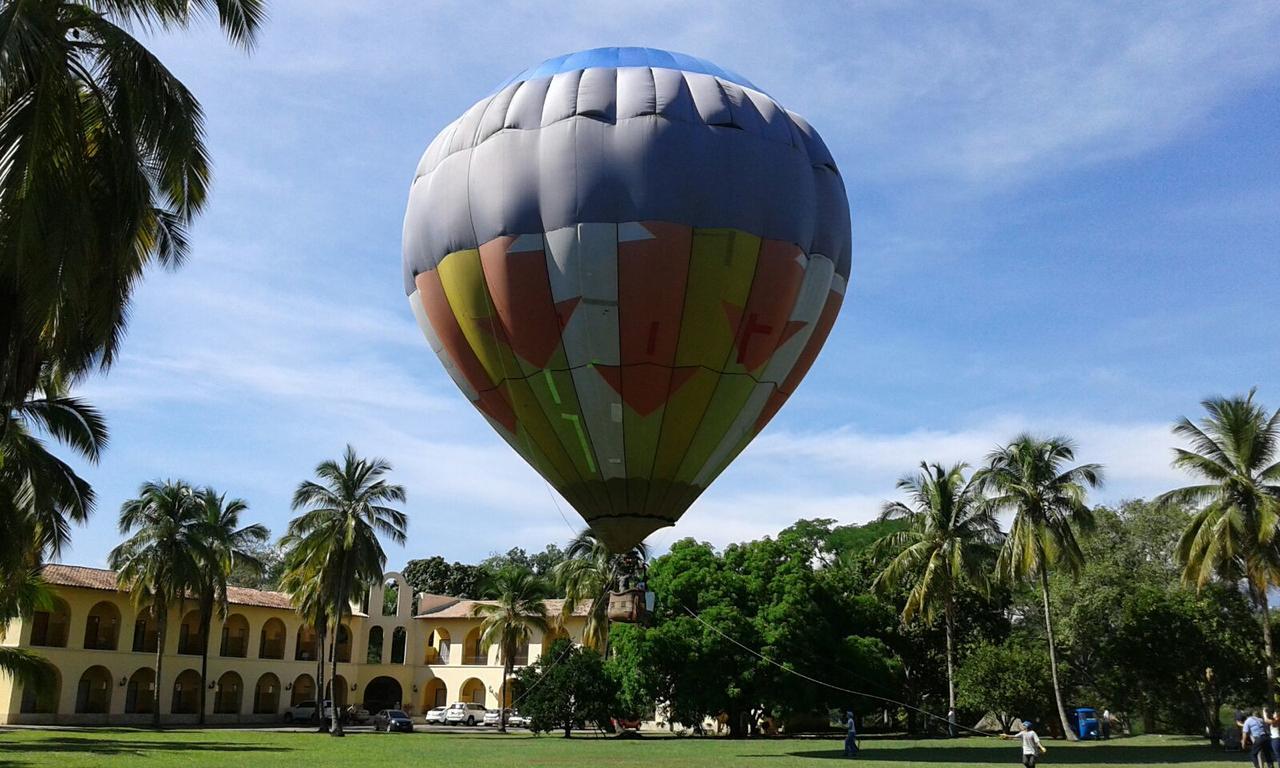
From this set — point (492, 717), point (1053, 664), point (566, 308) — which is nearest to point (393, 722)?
point (492, 717)

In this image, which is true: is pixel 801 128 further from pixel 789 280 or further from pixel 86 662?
pixel 86 662

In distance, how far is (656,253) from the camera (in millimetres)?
16531

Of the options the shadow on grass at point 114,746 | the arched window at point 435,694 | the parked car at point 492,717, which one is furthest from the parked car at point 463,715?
the shadow on grass at point 114,746

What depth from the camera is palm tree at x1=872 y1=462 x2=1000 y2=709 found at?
40.1 meters

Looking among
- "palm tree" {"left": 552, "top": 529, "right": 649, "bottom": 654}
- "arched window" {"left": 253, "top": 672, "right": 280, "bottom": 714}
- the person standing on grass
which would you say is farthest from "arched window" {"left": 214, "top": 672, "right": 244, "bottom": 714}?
the person standing on grass

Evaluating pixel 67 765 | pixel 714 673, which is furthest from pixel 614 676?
pixel 67 765

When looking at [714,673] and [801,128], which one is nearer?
[801,128]

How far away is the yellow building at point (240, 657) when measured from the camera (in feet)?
160

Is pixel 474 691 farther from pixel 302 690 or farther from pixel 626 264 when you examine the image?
pixel 626 264

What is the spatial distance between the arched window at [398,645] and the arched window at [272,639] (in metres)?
7.91

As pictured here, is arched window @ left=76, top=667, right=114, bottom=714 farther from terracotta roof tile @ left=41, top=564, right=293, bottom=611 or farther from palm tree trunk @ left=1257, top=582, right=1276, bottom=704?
palm tree trunk @ left=1257, top=582, right=1276, bottom=704

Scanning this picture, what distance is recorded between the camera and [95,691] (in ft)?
168

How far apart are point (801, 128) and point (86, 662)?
4568 centimetres

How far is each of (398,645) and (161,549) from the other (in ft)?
83.5
